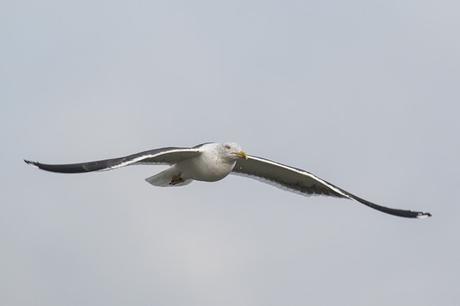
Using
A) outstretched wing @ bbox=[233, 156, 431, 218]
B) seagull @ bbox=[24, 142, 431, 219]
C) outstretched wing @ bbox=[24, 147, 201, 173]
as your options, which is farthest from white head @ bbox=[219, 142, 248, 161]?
outstretched wing @ bbox=[233, 156, 431, 218]

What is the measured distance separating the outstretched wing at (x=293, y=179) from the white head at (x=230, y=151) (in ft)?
5.94

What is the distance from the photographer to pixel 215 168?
3519 centimetres

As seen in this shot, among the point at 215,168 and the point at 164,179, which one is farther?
the point at 164,179

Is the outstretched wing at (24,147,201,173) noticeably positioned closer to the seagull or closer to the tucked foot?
the seagull

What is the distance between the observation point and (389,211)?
38.3m

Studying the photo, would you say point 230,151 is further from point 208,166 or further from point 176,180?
point 176,180

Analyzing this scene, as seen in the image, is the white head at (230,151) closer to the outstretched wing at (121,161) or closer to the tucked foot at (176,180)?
the outstretched wing at (121,161)

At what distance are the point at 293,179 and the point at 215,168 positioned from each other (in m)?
4.60

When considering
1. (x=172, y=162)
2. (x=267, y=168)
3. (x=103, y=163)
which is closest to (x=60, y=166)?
(x=103, y=163)

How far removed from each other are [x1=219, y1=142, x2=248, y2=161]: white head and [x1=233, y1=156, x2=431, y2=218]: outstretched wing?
1.81 metres

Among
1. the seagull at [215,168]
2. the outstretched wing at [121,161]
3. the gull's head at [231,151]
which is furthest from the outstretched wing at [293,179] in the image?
the outstretched wing at [121,161]

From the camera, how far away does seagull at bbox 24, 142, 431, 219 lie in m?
31.6

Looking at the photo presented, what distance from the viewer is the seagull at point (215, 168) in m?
31.6

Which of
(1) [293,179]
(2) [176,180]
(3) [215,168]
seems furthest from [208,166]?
(1) [293,179]
